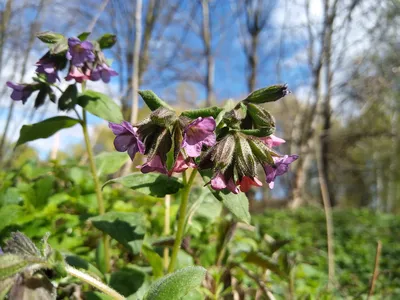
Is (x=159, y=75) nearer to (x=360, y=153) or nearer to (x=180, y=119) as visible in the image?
(x=180, y=119)

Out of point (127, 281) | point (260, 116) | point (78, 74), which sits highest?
point (78, 74)

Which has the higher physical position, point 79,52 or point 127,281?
point 79,52

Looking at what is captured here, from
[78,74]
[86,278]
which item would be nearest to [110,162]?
[78,74]

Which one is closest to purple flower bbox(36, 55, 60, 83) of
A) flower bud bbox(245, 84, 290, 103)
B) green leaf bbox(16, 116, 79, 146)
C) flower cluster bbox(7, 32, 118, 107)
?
flower cluster bbox(7, 32, 118, 107)

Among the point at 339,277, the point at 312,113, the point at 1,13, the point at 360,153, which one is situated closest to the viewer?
the point at 339,277

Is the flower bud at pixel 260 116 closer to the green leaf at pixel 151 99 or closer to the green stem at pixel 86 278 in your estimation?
the green leaf at pixel 151 99

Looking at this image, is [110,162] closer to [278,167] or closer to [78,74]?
[78,74]

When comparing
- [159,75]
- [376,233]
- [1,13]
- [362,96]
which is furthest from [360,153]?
[1,13]
